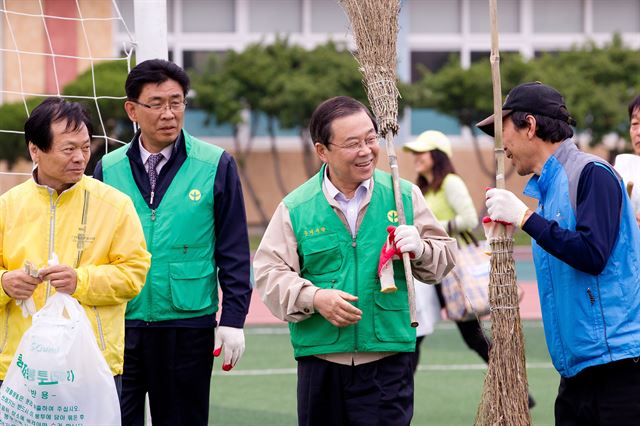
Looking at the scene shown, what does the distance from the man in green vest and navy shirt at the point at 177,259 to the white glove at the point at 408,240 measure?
98cm

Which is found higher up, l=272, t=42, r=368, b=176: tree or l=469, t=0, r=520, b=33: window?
l=469, t=0, r=520, b=33: window

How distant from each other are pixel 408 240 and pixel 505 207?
1.27 ft

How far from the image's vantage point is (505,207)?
4.55 meters

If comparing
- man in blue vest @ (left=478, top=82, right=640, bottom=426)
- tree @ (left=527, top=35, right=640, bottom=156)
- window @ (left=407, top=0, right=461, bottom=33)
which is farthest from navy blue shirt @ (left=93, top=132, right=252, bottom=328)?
window @ (left=407, top=0, right=461, bottom=33)

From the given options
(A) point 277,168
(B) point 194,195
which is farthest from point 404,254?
(A) point 277,168

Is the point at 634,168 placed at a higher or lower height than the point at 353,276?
higher

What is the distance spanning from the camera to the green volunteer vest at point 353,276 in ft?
15.4

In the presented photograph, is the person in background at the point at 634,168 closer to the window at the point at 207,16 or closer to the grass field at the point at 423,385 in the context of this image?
the grass field at the point at 423,385

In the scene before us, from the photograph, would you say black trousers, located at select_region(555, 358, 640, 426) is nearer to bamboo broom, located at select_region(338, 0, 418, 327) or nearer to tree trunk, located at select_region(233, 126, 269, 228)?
bamboo broom, located at select_region(338, 0, 418, 327)

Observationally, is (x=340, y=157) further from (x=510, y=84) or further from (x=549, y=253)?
(x=510, y=84)

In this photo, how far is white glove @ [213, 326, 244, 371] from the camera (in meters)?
5.20

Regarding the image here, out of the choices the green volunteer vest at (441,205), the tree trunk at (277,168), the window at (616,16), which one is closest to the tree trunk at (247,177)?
the tree trunk at (277,168)

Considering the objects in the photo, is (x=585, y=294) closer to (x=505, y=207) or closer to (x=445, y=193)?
(x=505, y=207)

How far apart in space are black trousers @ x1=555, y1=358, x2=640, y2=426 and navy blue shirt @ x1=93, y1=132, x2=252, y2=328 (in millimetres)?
1474
